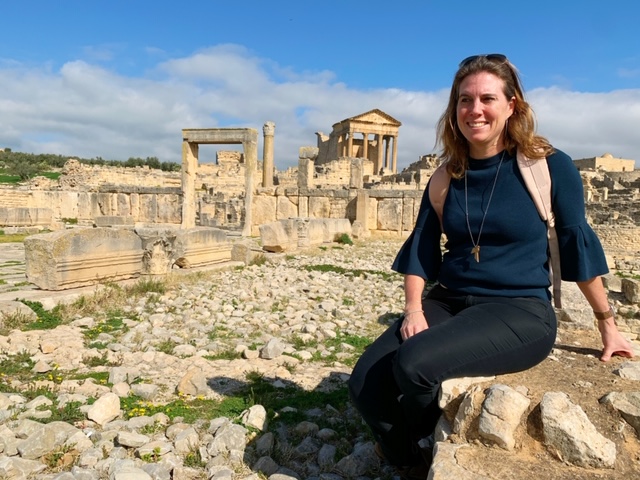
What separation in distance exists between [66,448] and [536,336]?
260 cm

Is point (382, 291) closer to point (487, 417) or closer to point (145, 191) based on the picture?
point (487, 417)

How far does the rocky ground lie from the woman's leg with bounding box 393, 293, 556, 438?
0.12 meters

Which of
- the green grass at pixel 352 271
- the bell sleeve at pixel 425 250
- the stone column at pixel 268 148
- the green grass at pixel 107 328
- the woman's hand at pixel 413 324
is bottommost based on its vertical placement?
the green grass at pixel 352 271

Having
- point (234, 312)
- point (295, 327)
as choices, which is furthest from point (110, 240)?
point (295, 327)

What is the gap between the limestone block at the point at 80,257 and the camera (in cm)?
673

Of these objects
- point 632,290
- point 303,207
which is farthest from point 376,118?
point 632,290

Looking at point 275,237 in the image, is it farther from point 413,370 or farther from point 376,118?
point 376,118

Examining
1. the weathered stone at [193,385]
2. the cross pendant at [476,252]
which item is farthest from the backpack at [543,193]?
the weathered stone at [193,385]

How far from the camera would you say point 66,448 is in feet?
9.14

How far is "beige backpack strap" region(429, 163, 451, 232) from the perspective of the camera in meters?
2.67

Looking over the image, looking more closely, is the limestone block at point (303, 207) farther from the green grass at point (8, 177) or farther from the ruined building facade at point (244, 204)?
the green grass at point (8, 177)

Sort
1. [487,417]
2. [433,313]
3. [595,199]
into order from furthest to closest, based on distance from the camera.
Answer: [595,199] → [433,313] → [487,417]

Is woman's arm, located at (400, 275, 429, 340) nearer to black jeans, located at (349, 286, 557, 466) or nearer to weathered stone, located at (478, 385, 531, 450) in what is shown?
black jeans, located at (349, 286, 557, 466)

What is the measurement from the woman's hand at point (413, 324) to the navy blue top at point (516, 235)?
0.26 metres
